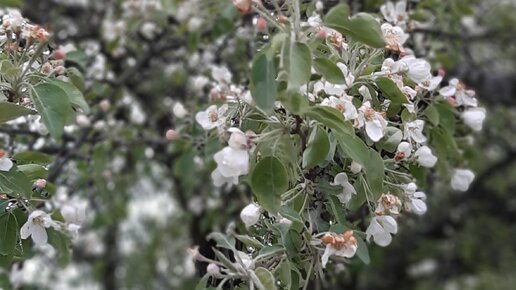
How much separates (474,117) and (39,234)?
832mm

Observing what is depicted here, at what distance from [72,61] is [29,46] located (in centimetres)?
46

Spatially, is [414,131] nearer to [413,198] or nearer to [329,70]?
[413,198]

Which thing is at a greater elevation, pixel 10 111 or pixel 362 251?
pixel 10 111

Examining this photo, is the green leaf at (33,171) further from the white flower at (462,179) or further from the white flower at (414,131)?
the white flower at (462,179)

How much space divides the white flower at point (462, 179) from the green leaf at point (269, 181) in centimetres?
65

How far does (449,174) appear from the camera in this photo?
1.45m

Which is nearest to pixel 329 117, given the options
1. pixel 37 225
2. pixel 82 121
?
pixel 37 225

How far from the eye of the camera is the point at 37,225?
1.12 metres

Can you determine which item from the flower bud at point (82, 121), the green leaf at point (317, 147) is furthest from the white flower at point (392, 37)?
the flower bud at point (82, 121)

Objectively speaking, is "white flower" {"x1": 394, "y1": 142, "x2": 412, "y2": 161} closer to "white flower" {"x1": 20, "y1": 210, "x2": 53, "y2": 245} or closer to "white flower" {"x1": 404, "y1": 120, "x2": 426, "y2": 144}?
"white flower" {"x1": 404, "y1": 120, "x2": 426, "y2": 144}

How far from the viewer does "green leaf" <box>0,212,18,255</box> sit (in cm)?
114

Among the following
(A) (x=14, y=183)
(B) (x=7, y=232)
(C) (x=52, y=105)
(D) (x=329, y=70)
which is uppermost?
(D) (x=329, y=70)

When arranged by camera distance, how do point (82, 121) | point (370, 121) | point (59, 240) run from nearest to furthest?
point (370, 121) → point (59, 240) → point (82, 121)

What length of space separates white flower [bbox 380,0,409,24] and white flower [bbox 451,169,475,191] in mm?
379
